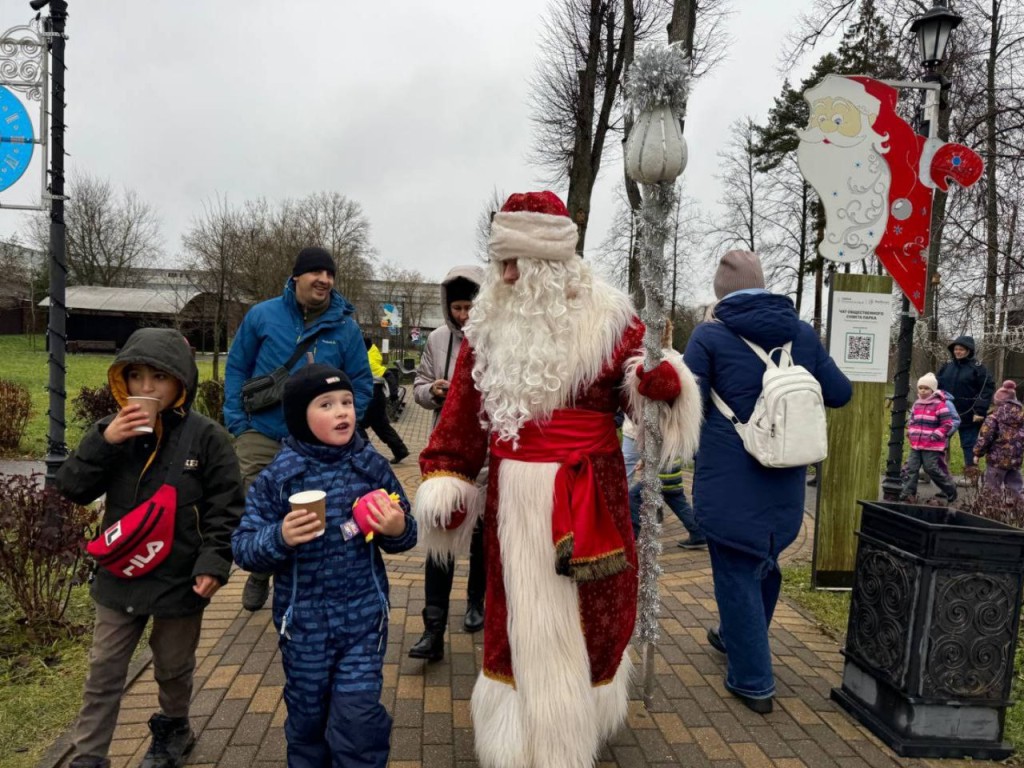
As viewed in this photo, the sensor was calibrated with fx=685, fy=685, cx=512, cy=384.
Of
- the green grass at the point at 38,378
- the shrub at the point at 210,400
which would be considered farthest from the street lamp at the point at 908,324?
the green grass at the point at 38,378

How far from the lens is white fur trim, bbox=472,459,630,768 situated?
2.35 m

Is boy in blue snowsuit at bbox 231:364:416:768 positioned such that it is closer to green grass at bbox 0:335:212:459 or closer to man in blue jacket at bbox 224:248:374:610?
man in blue jacket at bbox 224:248:374:610

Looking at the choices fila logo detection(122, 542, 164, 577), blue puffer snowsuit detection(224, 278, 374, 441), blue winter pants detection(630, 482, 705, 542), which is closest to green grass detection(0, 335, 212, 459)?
blue puffer snowsuit detection(224, 278, 374, 441)

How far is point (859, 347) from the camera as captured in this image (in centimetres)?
488

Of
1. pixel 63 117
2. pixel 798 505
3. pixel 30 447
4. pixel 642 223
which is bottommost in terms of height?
pixel 30 447

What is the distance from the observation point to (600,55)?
13641 millimetres

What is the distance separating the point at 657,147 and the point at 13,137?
6073 millimetres

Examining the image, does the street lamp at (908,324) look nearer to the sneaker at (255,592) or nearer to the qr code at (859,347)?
the qr code at (859,347)

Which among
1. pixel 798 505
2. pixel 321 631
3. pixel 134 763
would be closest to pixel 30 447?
pixel 134 763

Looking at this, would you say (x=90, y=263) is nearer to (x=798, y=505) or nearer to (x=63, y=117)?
(x=63, y=117)

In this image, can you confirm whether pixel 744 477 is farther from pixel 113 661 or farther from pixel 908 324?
pixel 908 324

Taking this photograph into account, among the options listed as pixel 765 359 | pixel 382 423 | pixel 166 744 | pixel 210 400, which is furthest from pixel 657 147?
pixel 210 400

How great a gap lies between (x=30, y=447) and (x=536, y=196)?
9.89 metres

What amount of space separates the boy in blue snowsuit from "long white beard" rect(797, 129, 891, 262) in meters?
3.92
